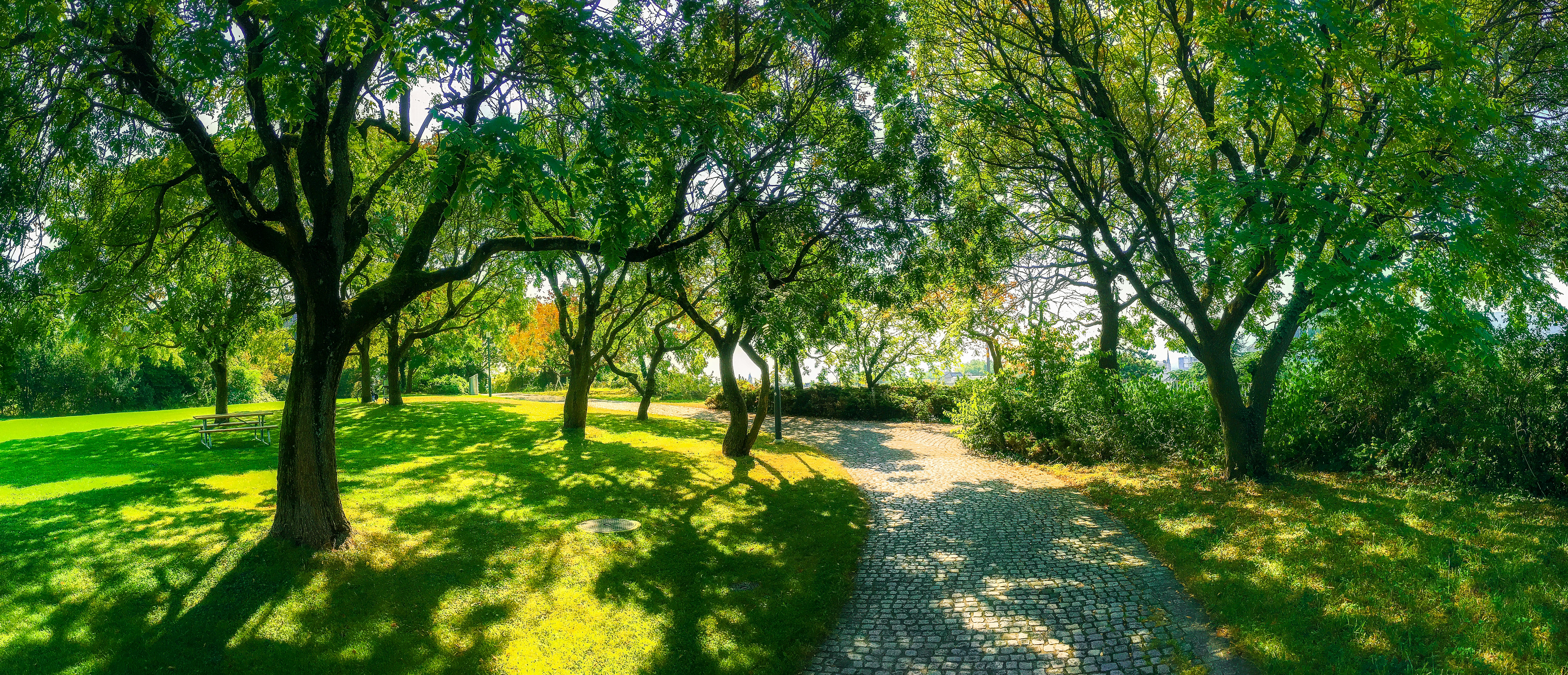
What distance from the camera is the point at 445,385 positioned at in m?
42.4

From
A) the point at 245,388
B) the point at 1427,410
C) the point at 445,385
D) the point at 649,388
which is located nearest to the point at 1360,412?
the point at 1427,410

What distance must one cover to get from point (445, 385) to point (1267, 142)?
43663 millimetres

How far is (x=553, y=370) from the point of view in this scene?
143 feet

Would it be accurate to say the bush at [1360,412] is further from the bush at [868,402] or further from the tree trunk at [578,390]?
the tree trunk at [578,390]

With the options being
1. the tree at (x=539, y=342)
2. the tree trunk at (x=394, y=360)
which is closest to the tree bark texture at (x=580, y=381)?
the tree trunk at (x=394, y=360)

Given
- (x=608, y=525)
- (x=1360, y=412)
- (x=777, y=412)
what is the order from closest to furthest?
(x=608, y=525) < (x=1360, y=412) < (x=777, y=412)

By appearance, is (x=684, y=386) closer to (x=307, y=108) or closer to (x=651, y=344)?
(x=651, y=344)

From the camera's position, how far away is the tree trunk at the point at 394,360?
21.8 meters

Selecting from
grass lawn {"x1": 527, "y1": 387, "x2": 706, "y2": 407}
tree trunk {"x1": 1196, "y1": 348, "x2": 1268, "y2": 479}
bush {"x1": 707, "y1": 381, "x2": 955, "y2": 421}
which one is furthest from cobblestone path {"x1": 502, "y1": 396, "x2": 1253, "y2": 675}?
grass lawn {"x1": 527, "y1": 387, "x2": 706, "y2": 407}

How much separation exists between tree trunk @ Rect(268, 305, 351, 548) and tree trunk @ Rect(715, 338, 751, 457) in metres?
7.79

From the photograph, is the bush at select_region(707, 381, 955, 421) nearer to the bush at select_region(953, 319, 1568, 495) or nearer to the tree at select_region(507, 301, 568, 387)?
the bush at select_region(953, 319, 1568, 495)

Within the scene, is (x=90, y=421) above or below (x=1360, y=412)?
below

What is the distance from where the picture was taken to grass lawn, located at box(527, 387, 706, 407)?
33.4m

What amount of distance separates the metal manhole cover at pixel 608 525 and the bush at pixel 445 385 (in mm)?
37533
